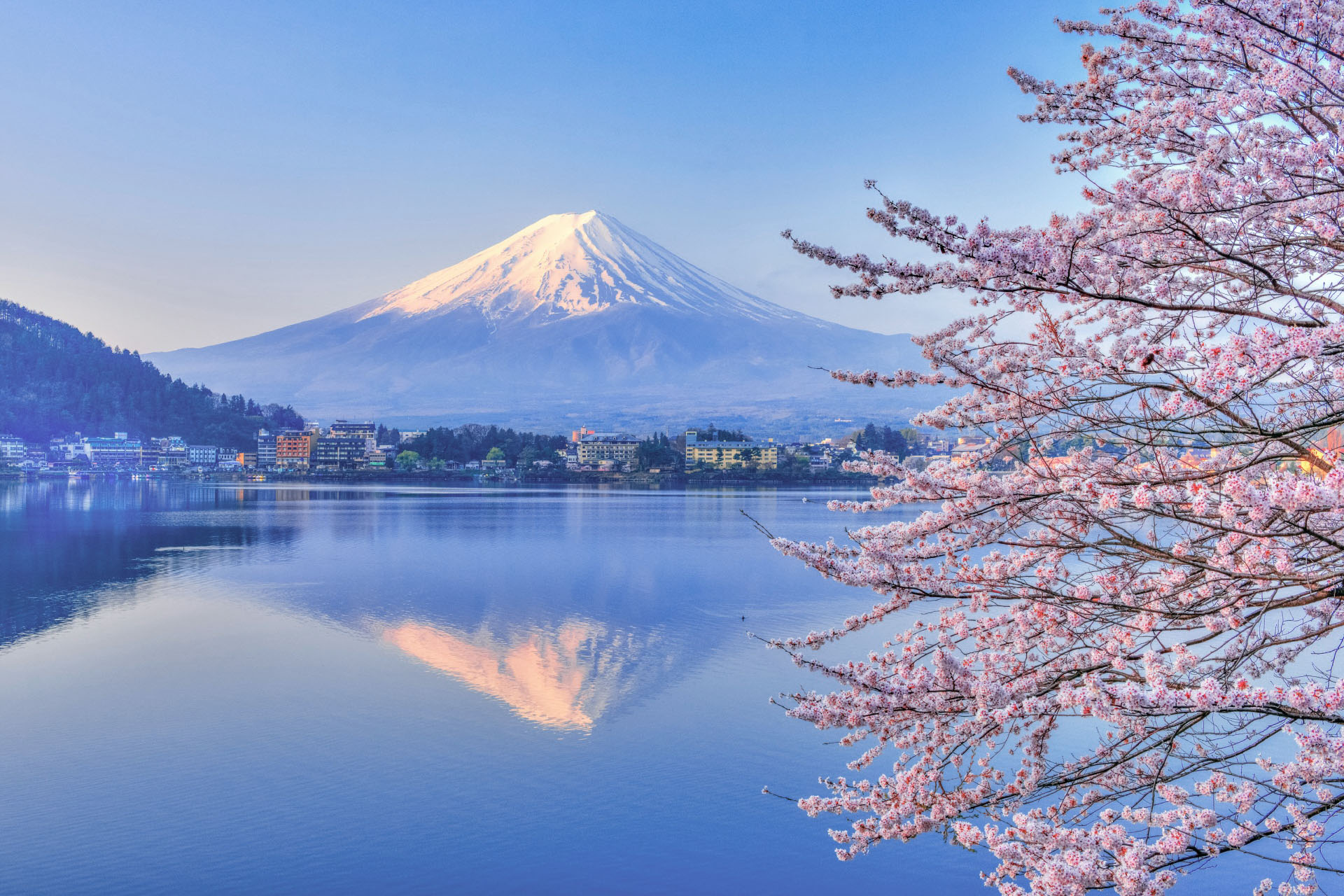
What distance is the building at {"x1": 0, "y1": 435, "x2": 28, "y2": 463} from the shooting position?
74.6 m

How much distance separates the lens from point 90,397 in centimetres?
8869

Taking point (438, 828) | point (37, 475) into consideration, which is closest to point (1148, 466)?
point (438, 828)

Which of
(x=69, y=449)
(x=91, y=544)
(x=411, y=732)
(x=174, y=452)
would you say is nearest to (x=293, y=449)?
(x=174, y=452)

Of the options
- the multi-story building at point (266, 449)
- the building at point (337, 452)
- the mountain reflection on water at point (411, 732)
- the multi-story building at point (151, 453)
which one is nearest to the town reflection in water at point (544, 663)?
the mountain reflection on water at point (411, 732)

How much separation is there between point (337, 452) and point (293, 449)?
6445mm

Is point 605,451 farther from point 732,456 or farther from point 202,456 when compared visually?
point 202,456

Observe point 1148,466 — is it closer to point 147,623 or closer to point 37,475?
point 147,623

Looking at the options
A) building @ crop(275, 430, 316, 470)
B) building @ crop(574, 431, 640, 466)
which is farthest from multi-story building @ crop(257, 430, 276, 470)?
building @ crop(574, 431, 640, 466)

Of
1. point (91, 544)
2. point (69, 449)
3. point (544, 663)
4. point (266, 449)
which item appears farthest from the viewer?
point (266, 449)

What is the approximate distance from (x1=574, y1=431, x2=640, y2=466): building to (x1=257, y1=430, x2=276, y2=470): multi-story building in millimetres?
30703

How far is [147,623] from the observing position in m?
13.3

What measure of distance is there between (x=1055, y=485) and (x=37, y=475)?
84.0 metres

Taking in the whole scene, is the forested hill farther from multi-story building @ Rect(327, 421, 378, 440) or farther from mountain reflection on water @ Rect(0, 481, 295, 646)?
mountain reflection on water @ Rect(0, 481, 295, 646)

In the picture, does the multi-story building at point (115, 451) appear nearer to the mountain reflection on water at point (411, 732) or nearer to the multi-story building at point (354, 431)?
the multi-story building at point (354, 431)
